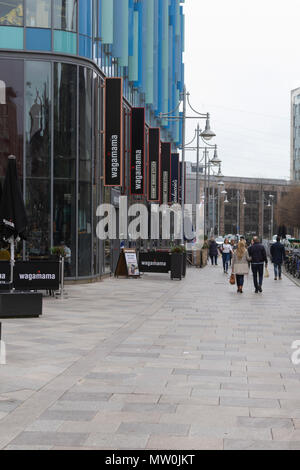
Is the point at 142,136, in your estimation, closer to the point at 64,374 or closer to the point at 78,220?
the point at 78,220

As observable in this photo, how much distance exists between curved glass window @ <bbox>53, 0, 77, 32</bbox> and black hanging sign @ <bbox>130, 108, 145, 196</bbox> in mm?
9023

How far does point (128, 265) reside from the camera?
27234 millimetres

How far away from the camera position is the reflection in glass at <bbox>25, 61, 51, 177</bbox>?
76.5 feet

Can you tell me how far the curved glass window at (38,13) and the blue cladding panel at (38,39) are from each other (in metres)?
0.17

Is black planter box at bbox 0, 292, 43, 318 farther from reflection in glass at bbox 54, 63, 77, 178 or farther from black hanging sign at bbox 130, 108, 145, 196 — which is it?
black hanging sign at bbox 130, 108, 145, 196

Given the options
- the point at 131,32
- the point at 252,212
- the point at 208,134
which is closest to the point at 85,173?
the point at 208,134

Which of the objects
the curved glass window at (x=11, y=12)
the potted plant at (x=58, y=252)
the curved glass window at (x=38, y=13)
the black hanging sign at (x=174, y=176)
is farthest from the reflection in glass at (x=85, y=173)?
the black hanging sign at (x=174, y=176)

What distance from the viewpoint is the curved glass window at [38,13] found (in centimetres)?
2342

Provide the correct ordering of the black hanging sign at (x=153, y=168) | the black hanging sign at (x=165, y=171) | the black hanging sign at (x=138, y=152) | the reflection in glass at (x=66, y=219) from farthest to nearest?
the black hanging sign at (x=165, y=171), the black hanging sign at (x=153, y=168), the black hanging sign at (x=138, y=152), the reflection in glass at (x=66, y=219)

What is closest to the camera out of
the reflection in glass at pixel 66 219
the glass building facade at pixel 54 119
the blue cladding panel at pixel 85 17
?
the glass building facade at pixel 54 119

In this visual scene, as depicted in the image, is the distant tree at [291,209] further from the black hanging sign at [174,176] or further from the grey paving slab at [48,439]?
the grey paving slab at [48,439]

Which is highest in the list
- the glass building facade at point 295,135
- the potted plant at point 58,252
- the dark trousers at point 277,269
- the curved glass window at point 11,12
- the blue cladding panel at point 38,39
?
the glass building facade at point 295,135

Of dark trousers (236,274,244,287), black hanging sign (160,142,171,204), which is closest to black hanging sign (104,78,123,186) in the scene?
dark trousers (236,274,244,287)
